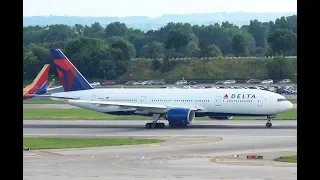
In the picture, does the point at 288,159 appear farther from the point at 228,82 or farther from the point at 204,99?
the point at 228,82

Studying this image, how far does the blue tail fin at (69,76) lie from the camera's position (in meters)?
63.2

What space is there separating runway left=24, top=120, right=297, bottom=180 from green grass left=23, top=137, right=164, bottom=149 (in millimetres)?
2077

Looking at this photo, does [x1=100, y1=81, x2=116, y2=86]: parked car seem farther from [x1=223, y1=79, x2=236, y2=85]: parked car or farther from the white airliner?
the white airliner

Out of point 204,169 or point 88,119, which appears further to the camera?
point 88,119

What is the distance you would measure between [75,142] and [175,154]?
33.9 feet

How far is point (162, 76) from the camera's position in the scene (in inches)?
5694

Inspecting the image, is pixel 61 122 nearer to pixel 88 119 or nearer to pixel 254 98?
pixel 88 119

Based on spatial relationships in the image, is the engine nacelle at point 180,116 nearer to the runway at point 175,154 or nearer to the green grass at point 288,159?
the runway at point 175,154

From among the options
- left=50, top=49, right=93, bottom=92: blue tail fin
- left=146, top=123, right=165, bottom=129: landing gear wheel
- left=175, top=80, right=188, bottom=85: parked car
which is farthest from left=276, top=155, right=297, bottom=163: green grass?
left=175, top=80, right=188, bottom=85: parked car

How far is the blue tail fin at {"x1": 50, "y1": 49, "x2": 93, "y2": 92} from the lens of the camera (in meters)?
63.2

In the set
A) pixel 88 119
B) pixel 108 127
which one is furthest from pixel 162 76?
pixel 108 127

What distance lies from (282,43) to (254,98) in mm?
104626
